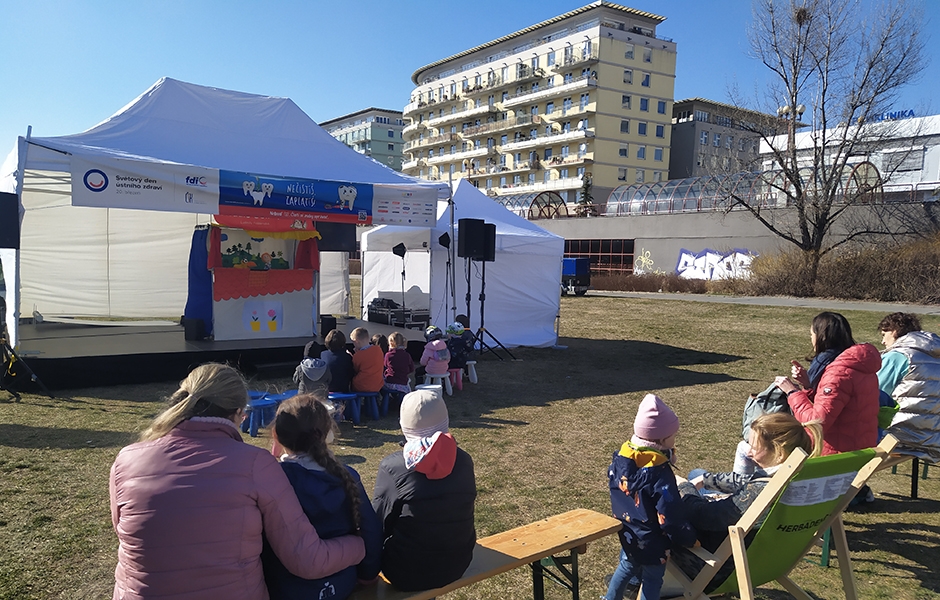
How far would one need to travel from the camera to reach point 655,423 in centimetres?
261

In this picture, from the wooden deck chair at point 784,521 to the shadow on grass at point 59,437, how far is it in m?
5.00

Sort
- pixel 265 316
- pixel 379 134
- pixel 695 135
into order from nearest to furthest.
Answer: pixel 265 316 < pixel 695 135 < pixel 379 134

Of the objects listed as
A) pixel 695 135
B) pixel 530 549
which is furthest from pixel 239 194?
pixel 695 135

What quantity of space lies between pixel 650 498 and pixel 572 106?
56.8m

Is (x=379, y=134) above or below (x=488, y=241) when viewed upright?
above

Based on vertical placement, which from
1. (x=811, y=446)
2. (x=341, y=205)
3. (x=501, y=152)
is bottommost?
(x=811, y=446)

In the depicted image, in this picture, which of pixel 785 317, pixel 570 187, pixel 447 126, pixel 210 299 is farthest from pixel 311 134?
pixel 447 126

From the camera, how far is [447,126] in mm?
69125

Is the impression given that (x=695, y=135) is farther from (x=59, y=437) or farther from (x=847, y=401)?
(x=59, y=437)

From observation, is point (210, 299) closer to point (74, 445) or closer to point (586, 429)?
point (74, 445)

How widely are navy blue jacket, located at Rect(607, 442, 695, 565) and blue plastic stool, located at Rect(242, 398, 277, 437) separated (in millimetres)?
3943

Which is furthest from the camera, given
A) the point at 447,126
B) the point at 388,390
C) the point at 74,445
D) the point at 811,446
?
the point at 447,126

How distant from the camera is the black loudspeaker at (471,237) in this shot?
9961 mm

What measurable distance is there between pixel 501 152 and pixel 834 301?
44.6 metres
